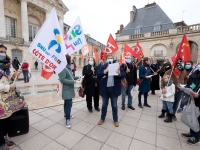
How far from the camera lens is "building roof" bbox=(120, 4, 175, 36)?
21452mm

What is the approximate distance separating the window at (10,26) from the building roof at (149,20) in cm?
2164

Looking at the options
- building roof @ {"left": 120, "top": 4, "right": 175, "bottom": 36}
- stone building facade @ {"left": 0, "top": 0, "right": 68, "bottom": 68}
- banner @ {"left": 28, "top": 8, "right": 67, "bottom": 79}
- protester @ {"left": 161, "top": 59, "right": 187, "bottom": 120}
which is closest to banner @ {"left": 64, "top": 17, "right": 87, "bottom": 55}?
banner @ {"left": 28, "top": 8, "right": 67, "bottom": 79}

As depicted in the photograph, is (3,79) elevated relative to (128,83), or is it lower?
elevated

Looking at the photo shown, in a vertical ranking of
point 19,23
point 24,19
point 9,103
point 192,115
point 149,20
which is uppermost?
point 149,20

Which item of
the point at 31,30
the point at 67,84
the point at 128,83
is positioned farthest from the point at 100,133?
the point at 31,30

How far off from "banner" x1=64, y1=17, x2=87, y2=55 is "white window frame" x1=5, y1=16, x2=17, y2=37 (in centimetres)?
2235

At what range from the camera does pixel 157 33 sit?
65.2 feet

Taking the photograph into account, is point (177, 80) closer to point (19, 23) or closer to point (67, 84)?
point (67, 84)

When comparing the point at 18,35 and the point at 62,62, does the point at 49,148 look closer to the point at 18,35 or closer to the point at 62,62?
the point at 62,62

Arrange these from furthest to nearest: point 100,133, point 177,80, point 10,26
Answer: point 10,26 < point 177,80 < point 100,133

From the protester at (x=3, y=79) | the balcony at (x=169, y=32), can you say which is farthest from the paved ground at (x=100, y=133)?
the balcony at (x=169, y=32)

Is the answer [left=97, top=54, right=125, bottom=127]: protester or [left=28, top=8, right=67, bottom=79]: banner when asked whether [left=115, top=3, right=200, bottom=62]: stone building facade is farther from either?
[left=28, top=8, right=67, bottom=79]: banner

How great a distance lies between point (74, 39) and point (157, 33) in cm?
2028

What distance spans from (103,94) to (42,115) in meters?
2.19
